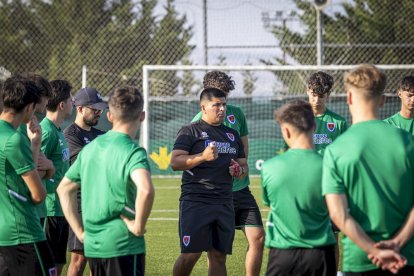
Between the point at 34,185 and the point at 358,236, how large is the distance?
2.32 m

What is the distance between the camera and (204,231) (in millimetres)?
8312

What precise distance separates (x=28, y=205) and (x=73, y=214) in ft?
1.10

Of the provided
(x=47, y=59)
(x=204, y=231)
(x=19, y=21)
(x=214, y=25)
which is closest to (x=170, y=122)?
(x=214, y=25)

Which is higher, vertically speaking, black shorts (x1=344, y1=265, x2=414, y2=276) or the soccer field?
black shorts (x1=344, y1=265, x2=414, y2=276)

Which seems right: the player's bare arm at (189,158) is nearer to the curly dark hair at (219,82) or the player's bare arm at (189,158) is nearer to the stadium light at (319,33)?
the curly dark hair at (219,82)

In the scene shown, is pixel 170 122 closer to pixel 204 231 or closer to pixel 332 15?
pixel 332 15

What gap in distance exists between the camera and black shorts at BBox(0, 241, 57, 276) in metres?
6.16

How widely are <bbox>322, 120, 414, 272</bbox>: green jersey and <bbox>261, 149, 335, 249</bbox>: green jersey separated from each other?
38 centimetres

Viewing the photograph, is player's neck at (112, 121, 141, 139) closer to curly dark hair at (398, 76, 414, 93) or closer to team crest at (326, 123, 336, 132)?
team crest at (326, 123, 336, 132)

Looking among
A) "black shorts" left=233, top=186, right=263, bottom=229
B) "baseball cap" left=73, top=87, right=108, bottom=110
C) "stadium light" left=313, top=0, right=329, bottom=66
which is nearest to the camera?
"baseball cap" left=73, top=87, right=108, bottom=110

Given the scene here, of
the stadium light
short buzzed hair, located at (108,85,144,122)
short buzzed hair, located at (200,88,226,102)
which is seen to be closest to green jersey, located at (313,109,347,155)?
short buzzed hair, located at (200,88,226,102)

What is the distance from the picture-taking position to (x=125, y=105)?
5922 millimetres

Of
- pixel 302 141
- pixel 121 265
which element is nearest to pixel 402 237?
pixel 302 141

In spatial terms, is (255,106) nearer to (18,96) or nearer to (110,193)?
A: (18,96)
